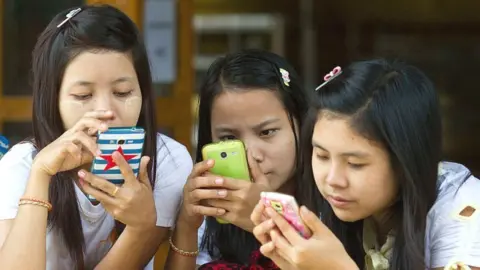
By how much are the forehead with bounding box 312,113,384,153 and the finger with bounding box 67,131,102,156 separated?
41 centimetres

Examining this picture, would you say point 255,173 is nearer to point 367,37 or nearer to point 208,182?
point 208,182

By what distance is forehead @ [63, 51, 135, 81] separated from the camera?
159 centimetres

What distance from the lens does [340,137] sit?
1.43m

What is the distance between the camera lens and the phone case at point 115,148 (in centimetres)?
150

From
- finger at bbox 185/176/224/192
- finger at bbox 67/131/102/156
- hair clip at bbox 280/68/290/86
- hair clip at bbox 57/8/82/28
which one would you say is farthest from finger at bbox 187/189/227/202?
hair clip at bbox 57/8/82/28

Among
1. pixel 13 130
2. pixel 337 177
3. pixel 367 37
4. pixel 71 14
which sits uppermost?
pixel 71 14

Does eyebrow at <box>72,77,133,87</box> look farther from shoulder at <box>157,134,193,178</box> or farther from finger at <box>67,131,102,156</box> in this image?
shoulder at <box>157,134,193,178</box>

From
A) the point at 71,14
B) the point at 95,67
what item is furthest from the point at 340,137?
the point at 71,14

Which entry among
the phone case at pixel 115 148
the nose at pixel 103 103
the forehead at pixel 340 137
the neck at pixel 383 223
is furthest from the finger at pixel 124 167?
the neck at pixel 383 223

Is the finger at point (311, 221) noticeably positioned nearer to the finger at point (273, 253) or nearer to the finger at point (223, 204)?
the finger at point (273, 253)

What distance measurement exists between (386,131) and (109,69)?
0.57 metres

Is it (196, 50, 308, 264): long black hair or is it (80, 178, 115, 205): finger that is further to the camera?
(196, 50, 308, 264): long black hair

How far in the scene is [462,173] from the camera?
5.13ft

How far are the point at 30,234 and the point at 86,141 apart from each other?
21cm
